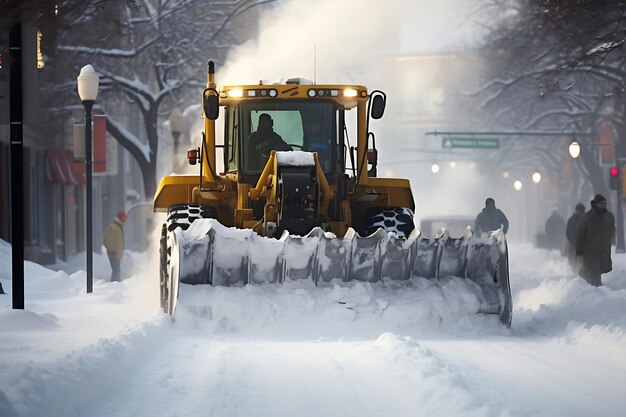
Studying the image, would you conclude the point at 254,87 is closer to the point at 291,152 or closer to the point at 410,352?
the point at 291,152

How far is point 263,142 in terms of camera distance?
13.6 m

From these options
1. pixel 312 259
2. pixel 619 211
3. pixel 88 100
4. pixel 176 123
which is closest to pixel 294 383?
pixel 312 259

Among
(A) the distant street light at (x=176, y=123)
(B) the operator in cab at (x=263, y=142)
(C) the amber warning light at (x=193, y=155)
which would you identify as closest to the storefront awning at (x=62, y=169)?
(A) the distant street light at (x=176, y=123)

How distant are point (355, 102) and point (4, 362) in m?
5.84

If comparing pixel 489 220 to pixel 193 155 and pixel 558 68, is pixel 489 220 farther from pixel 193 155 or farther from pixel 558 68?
pixel 193 155

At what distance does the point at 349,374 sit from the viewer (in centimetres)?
868

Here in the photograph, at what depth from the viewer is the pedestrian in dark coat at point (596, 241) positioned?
20.2 m

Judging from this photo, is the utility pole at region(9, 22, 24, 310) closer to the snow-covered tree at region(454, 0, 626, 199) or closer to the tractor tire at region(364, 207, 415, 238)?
the tractor tire at region(364, 207, 415, 238)

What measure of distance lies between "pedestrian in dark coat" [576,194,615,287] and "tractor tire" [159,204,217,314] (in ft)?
28.3

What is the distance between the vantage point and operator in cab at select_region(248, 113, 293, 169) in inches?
531

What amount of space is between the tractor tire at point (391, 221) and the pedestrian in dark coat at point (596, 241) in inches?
291

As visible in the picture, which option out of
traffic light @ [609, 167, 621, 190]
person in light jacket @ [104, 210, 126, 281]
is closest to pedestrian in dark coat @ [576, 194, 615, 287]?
person in light jacket @ [104, 210, 126, 281]

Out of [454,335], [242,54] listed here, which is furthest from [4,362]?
[242,54]

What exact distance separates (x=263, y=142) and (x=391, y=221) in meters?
1.60
